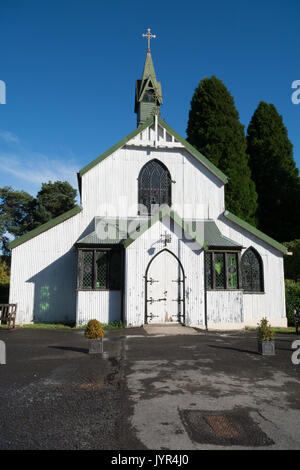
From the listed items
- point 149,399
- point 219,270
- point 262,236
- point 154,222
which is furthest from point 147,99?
point 149,399

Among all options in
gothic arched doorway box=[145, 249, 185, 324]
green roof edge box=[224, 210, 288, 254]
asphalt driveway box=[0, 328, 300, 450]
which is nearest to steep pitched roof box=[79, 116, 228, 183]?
green roof edge box=[224, 210, 288, 254]

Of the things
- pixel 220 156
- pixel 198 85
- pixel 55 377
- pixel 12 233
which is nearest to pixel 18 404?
pixel 55 377

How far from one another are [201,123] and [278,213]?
1234 centimetres

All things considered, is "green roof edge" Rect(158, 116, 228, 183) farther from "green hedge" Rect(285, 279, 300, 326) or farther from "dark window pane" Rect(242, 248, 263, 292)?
"green hedge" Rect(285, 279, 300, 326)

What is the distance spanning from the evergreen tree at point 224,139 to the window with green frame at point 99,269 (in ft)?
55.6

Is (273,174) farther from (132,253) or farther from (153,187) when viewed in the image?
(132,253)

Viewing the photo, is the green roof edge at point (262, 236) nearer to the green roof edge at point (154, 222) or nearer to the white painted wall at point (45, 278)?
the green roof edge at point (154, 222)

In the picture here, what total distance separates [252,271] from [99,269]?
8342 millimetres

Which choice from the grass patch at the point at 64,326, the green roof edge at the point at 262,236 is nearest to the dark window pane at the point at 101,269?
the grass patch at the point at 64,326

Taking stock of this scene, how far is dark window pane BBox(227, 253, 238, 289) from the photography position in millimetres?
15867

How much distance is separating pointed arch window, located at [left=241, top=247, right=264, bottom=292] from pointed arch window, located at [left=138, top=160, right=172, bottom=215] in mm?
5307

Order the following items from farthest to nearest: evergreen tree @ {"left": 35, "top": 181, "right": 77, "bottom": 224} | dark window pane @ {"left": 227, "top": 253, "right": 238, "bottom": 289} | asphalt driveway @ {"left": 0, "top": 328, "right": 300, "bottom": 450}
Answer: evergreen tree @ {"left": 35, "top": 181, "right": 77, "bottom": 224}
dark window pane @ {"left": 227, "top": 253, "right": 238, "bottom": 289}
asphalt driveway @ {"left": 0, "top": 328, "right": 300, "bottom": 450}

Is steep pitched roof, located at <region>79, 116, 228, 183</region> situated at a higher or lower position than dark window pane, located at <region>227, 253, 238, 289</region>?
higher
